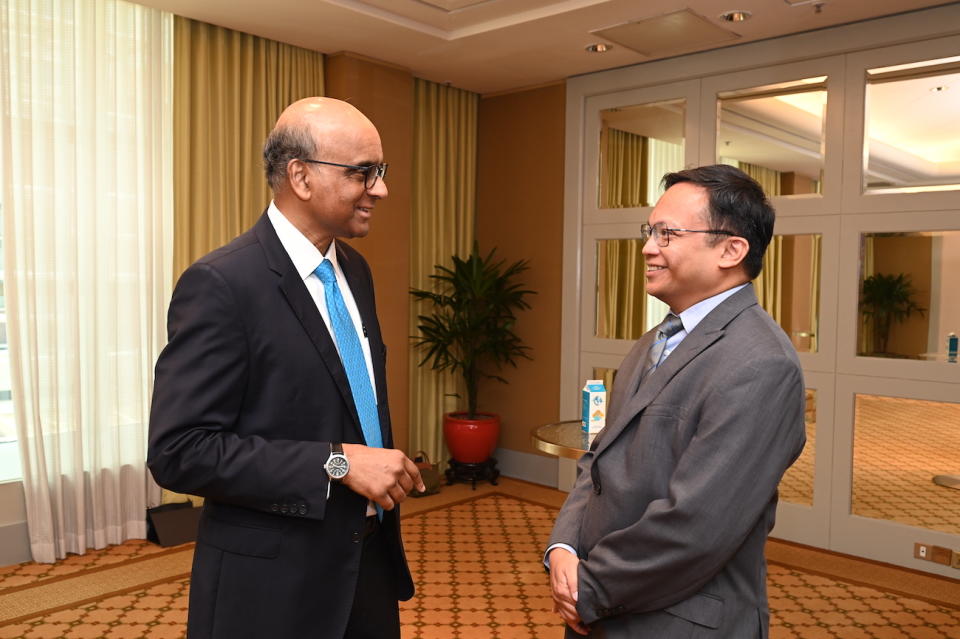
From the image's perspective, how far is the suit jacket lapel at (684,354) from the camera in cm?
157

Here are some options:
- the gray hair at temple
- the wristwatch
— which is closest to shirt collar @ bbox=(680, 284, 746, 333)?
the wristwatch

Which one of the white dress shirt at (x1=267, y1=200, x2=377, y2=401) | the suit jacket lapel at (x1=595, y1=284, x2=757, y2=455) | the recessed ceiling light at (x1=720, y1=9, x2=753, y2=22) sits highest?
the recessed ceiling light at (x1=720, y1=9, x2=753, y2=22)

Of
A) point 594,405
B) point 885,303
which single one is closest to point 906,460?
point 885,303

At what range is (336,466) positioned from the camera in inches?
60.8

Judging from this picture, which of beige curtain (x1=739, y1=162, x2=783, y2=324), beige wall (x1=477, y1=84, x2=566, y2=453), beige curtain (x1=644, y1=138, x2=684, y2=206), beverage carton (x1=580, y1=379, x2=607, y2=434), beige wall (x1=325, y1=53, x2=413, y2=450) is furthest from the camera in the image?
beige wall (x1=477, y1=84, x2=566, y2=453)

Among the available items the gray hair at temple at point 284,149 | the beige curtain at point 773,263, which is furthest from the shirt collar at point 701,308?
the beige curtain at point 773,263

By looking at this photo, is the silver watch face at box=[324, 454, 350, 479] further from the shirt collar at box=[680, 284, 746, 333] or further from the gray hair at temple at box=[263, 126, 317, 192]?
the shirt collar at box=[680, 284, 746, 333]

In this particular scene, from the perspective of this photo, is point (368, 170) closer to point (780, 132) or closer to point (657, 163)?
point (780, 132)

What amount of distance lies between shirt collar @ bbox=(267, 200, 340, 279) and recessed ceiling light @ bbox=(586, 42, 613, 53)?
11.5ft

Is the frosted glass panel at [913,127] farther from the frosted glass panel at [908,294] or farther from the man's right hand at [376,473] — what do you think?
the man's right hand at [376,473]

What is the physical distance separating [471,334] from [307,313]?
403 cm

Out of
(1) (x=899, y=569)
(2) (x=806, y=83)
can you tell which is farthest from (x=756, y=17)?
(1) (x=899, y=569)

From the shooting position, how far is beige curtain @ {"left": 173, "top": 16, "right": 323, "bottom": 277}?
174 inches

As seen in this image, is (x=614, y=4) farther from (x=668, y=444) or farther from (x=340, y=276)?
(x=668, y=444)
